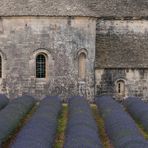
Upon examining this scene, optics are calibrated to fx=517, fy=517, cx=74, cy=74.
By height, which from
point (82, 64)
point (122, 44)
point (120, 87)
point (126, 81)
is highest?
point (122, 44)

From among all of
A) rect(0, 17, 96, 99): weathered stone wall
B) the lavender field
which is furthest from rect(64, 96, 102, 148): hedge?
rect(0, 17, 96, 99): weathered stone wall

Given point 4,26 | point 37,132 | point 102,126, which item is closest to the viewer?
point 37,132

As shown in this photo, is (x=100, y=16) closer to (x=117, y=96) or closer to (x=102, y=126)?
(x=117, y=96)

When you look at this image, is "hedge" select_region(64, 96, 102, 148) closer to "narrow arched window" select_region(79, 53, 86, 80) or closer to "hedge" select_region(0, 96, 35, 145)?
"hedge" select_region(0, 96, 35, 145)

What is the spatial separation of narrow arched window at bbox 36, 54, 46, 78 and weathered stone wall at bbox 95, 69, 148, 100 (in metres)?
3.85

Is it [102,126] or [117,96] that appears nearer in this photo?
[102,126]

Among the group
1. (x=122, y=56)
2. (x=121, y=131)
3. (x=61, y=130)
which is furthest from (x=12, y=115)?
(x=122, y=56)

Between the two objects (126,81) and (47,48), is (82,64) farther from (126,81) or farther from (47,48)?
(126,81)

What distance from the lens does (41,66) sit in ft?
111

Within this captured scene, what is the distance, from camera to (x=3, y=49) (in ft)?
109

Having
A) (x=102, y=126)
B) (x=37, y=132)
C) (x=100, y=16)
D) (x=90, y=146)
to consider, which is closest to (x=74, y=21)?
(x=100, y=16)

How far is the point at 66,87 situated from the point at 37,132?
1710cm

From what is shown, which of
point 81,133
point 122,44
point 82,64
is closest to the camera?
point 81,133

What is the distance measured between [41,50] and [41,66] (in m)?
1.09
